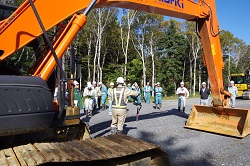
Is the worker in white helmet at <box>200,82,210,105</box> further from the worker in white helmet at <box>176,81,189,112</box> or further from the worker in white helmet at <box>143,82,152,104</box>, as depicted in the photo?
the worker in white helmet at <box>143,82,152,104</box>

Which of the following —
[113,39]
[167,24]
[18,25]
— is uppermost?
[167,24]

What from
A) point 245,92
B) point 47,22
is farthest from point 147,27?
point 47,22

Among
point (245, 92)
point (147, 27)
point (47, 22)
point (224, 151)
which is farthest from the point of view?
point (147, 27)

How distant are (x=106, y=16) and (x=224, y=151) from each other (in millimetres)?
30993

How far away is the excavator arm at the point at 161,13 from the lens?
3.50 meters

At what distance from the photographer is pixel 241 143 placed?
24.4ft

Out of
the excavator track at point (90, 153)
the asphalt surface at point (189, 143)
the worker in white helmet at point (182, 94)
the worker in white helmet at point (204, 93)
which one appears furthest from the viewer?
the worker in white helmet at point (182, 94)

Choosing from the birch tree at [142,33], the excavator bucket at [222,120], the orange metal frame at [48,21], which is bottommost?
the excavator bucket at [222,120]

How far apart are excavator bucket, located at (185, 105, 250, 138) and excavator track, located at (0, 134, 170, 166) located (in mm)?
5400

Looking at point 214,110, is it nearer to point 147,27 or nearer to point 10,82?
point 10,82

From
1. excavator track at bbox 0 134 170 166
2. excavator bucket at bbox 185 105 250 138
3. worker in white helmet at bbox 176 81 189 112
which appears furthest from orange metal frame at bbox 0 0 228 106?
worker in white helmet at bbox 176 81 189 112

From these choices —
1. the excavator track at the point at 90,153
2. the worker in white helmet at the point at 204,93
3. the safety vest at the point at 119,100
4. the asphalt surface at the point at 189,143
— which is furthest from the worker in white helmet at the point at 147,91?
the excavator track at the point at 90,153

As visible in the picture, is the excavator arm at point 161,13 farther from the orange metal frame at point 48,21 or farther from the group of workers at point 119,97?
the group of workers at point 119,97

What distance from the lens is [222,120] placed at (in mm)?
8625
